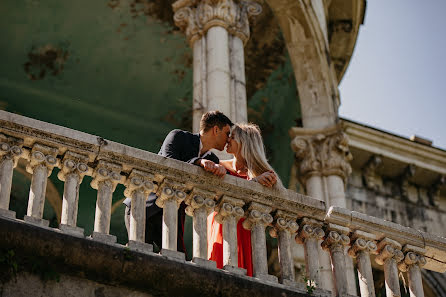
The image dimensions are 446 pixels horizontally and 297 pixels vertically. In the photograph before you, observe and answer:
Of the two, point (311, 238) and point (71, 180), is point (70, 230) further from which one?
point (311, 238)

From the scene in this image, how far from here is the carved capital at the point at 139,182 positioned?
6.71 m

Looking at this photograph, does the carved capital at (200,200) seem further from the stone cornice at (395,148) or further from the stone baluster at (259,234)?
the stone cornice at (395,148)

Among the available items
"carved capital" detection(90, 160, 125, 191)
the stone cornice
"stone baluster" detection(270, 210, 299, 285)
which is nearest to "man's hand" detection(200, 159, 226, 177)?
"stone baluster" detection(270, 210, 299, 285)

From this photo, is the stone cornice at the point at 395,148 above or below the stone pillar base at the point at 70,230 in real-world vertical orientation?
above

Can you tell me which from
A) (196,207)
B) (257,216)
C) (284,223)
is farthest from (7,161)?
(284,223)

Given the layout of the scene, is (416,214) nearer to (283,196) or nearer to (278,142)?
(278,142)

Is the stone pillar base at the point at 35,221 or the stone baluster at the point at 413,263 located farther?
the stone baluster at the point at 413,263

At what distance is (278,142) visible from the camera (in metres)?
14.2

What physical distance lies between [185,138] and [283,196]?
96 centimetres

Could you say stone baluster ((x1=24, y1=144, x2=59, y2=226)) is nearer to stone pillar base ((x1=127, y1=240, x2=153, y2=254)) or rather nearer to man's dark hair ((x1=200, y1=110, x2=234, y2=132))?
stone pillar base ((x1=127, y1=240, x2=153, y2=254))

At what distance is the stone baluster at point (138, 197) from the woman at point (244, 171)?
24.7 inches

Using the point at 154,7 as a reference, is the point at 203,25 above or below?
below

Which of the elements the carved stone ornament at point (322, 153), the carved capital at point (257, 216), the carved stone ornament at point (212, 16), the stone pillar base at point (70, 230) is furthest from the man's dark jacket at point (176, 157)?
the carved stone ornament at point (322, 153)

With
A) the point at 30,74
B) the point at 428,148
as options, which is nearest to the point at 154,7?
the point at 30,74
